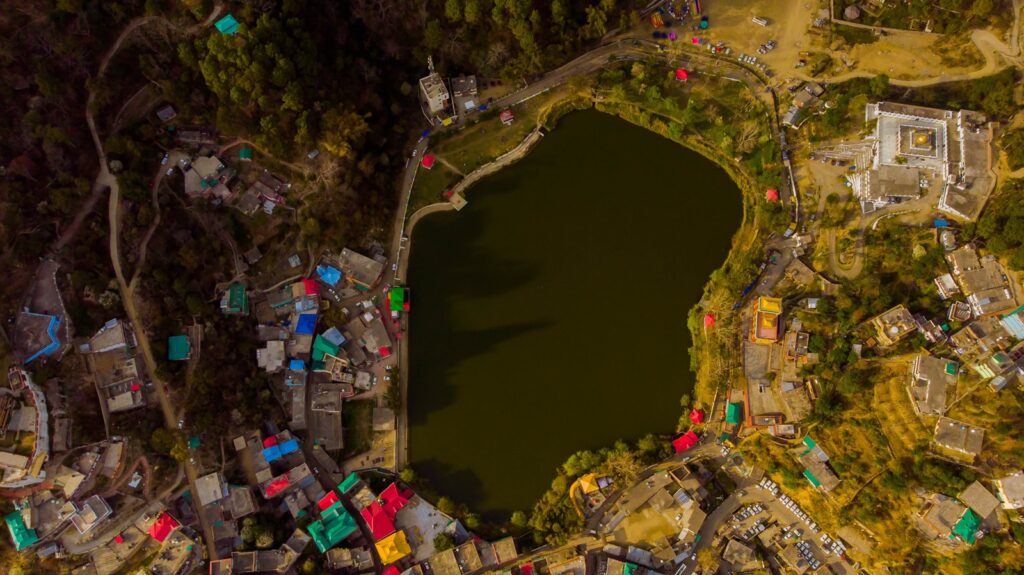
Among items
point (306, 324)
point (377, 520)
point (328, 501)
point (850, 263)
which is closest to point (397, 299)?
point (306, 324)

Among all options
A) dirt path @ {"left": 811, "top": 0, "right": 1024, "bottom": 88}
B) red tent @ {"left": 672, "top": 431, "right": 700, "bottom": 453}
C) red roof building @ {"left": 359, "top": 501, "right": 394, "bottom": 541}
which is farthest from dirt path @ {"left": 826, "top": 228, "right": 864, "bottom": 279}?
red roof building @ {"left": 359, "top": 501, "right": 394, "bottom": 541}

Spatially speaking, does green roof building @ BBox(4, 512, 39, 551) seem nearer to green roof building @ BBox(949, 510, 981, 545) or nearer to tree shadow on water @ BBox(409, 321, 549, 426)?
tree shadow on water @ BBox(409, 321, 549, 426)

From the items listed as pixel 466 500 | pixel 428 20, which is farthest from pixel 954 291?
pixel 428 20

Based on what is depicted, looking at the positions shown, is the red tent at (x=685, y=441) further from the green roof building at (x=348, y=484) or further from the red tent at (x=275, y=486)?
the red tent at (x=275, y=486)

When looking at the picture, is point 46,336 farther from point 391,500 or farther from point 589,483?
point 589,483

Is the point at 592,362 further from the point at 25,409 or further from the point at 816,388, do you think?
the point at 25,409

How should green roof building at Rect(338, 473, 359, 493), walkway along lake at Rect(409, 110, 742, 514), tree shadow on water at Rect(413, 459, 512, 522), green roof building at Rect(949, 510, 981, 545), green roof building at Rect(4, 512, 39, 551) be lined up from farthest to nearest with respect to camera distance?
walkway along lake at Rect(409, 110, 742, 514) → tree shadow on water at Rect(413, 459, 512, 522) → green roof building at Rect(338, 473, 359, 493) → green roof building at Rect(949, 510, 981, 545) → green roof building at Rect(4, 512, 39, 551)
